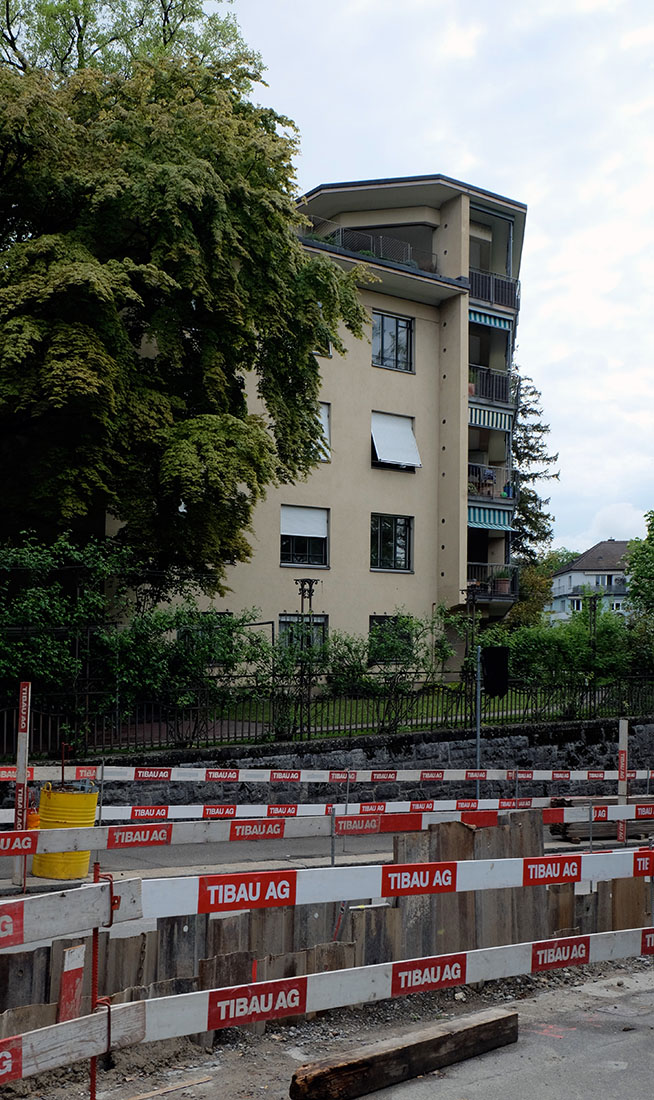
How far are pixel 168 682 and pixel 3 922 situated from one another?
1197 centimetres

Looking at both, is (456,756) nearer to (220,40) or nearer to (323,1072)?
(323,1072)

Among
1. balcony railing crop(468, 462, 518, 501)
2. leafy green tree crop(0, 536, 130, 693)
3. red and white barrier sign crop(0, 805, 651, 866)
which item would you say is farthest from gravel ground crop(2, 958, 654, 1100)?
balcony railing crop(468, 462, 518, 501)

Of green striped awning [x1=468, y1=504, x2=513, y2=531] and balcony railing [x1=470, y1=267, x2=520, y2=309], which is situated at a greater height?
balcony railing [x1=470, y1=267, x2=520, y2=309]

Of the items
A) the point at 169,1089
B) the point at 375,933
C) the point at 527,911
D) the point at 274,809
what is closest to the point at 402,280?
the point at 274,809

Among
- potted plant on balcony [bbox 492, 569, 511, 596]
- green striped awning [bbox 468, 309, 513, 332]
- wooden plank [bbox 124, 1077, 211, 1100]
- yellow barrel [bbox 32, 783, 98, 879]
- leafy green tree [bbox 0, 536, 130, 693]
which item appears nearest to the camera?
wooden plank [bbox 124, 1077, 211, 1100]

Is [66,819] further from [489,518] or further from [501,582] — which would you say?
[501,582]

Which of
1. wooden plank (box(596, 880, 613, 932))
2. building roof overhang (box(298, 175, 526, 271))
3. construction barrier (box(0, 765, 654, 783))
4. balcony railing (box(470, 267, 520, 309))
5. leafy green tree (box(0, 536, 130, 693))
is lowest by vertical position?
wooden plank (box(596, 880, 613, 932))

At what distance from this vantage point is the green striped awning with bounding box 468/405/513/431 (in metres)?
34.7

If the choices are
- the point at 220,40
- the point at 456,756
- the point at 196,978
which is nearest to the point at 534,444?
the point at 220,40

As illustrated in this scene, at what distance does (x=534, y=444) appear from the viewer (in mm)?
54250

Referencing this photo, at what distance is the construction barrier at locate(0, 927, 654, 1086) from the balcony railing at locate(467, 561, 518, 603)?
2659cm

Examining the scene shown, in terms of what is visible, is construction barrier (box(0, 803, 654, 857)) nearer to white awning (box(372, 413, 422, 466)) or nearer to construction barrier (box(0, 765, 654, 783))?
construction barrier (box(0, 765, 654, 783))

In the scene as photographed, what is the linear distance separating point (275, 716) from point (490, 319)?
21.8 m

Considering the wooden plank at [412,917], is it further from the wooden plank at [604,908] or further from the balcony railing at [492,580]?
the balcony railing at [492,580]
